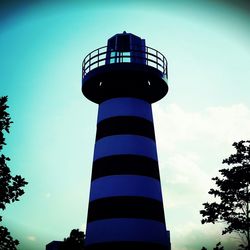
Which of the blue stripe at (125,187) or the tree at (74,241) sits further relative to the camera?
the tree at (74,241)

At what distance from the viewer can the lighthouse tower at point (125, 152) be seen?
18.1 m

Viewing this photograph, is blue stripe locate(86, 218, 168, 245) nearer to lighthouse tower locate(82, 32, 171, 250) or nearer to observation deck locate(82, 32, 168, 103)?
lighthouse tower locate(82, 32, 171, 250)

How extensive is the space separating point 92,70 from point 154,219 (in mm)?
9118

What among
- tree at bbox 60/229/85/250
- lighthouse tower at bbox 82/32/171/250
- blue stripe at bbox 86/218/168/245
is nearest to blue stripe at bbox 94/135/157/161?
lighthouse tower at bbox 82/32/171/250

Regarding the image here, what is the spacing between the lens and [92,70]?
2139 centimetres

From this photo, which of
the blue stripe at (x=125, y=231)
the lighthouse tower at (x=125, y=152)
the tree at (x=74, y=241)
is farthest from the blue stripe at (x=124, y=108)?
the tree at (x=74, y=241)

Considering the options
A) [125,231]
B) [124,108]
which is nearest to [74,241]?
[125,231]

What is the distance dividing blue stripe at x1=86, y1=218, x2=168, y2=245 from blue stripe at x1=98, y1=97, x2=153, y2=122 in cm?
587

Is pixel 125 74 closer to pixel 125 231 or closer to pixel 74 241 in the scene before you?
pixel 125 231

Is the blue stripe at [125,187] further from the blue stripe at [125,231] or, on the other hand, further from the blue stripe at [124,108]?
the blue stripe at [124,108]

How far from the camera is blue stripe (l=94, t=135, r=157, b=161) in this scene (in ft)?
64.0

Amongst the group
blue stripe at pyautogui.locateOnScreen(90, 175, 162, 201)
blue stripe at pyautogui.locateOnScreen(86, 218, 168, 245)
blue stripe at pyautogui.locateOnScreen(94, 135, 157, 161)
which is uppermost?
blue stripe at pyautogui.locateOnScreen(94, 135, 157, 161)

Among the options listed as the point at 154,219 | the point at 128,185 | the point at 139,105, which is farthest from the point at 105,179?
the point at 139,105

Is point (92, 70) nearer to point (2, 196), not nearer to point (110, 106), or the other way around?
point (110, 106)
